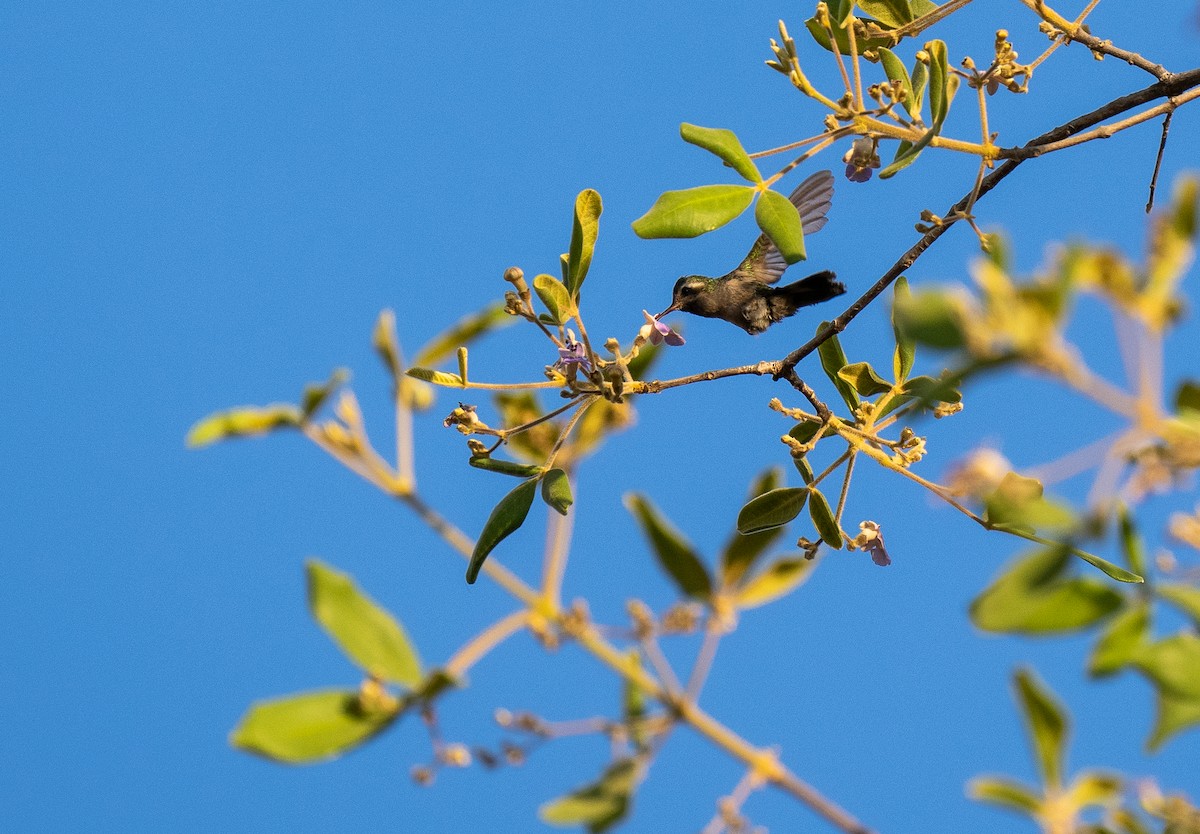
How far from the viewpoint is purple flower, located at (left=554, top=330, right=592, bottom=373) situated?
1.23 meters

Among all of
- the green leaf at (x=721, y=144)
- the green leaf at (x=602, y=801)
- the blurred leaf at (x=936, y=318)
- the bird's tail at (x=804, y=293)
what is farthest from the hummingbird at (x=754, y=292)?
the blurred leaf at (x=936, y=318)

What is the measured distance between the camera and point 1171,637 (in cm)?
78

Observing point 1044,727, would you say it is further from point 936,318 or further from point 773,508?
point 936,318

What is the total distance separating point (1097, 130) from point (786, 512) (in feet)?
1.59

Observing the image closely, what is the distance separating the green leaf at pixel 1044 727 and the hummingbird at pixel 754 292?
692 mm

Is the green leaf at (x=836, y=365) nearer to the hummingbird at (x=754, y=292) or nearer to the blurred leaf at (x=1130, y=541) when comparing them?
the hummingbird at (x=754, y=292)

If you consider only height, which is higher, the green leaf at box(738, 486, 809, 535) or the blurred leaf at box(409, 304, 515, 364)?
the blurred leaf at box(409, 304, 515, 364)

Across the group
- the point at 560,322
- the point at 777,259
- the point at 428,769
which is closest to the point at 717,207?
the point at 560,322

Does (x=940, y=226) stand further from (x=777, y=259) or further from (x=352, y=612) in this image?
(x=352, y=612)

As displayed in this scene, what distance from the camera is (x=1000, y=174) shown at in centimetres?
120

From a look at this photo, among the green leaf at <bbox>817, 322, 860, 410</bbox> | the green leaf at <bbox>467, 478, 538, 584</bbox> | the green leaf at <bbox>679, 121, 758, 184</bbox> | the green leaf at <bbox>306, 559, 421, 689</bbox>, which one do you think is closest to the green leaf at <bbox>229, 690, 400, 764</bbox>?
the green leaf at <bbox>306, 559, 421, 689</bbox>

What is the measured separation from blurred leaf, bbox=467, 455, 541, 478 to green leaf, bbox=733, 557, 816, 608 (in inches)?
35.9

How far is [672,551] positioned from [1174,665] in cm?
128

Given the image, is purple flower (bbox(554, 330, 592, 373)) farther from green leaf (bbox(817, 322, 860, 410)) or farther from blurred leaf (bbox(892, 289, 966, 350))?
blurred leaf (bbox(892, 289, 966, 350))
